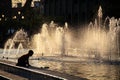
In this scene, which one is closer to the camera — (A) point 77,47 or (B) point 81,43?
(A) point 77,47

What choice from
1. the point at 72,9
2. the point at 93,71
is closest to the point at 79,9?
the point at 72,9

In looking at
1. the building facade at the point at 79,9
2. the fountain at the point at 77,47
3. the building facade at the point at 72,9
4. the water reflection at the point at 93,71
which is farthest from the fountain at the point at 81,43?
the water reflection at the point at 93,71

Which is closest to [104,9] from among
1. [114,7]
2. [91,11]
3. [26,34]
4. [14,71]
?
[114,7]

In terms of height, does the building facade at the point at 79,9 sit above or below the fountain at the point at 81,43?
above

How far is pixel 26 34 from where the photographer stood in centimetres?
8238

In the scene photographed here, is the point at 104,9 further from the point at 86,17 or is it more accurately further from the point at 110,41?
the point at 110,41

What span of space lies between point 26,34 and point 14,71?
6607 centimetres

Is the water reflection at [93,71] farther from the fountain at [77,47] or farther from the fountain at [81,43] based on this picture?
the fountain at [81,43]

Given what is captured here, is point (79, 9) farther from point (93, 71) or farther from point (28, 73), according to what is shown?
point (28, 73)

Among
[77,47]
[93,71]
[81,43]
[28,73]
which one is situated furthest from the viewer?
[81,43]

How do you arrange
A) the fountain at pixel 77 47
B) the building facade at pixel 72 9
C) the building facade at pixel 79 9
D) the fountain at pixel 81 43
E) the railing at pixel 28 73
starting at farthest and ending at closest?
1. the building facade at pixel 72 9
2. the building facade at pixel 79 9
3. the fountain at pixel 81 43
4. the fountain at pixel 77 47
5. the railing at pixel 28 73

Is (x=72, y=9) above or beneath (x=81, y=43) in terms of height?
above

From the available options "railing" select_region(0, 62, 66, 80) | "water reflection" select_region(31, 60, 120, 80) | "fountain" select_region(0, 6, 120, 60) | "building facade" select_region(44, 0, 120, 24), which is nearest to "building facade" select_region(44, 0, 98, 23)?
"building facade" select_region(44, 0, 120, 24)

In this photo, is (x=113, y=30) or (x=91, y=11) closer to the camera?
(x=113, y=30)
